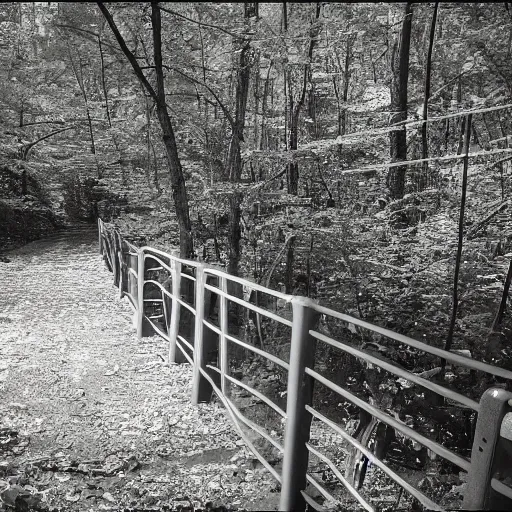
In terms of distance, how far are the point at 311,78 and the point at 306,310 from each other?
10468 mm

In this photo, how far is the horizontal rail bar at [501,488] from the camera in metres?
1.34

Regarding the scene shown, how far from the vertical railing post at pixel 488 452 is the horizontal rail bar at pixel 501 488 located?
0.04ft

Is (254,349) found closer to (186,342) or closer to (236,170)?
(186,342)

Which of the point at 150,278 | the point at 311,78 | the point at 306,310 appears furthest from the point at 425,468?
the point at 311,78

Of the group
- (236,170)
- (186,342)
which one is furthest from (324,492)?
(236,170)

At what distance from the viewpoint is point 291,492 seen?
2.53 metres

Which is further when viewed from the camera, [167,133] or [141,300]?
[167,133]

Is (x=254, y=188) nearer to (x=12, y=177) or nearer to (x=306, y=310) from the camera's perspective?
(x=306, y=310)

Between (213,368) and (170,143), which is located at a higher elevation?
(170,143)

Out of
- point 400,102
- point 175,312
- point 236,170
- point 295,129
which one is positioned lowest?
point 175,312

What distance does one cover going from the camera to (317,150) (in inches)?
338

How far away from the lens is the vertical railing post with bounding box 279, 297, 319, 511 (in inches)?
95.6

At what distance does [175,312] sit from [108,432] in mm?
1537

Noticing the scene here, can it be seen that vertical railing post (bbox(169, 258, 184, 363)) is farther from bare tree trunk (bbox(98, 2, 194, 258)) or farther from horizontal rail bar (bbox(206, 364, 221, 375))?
bare tree trunk (bbox(98, 2, 194, 258))
